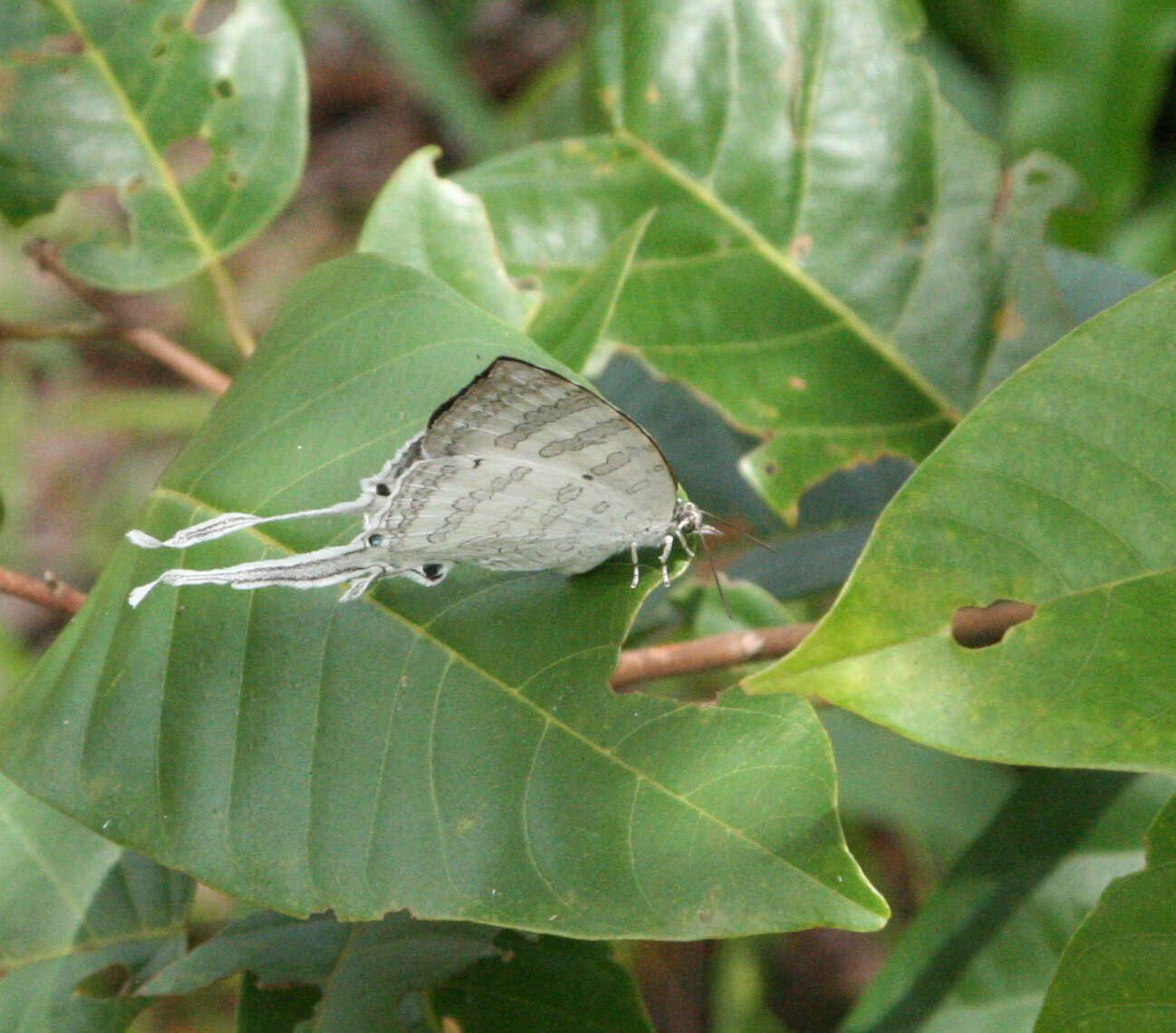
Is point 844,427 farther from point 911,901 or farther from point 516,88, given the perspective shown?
point 516,88

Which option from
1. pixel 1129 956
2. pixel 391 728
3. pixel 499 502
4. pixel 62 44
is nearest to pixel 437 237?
pixel 499 502

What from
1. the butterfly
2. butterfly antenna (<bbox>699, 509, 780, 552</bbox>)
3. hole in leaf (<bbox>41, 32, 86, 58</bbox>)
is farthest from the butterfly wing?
hole in leaf (<bbox>41, 32, 86, 58</bbox>)

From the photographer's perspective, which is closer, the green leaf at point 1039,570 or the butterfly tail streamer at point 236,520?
the green leaf at point 1039,570

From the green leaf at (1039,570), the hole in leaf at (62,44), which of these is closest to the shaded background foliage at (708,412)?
the green leaf at (1039,570)

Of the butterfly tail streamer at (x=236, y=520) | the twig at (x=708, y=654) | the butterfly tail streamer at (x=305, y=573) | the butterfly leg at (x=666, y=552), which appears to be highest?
the butterfly tail streamer at (x=236, y=520)

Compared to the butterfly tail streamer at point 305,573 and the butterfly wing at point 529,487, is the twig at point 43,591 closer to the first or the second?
the butterfly tail streamer at point 305,573

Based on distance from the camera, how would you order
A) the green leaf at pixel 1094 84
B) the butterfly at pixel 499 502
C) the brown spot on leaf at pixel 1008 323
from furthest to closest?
the green leaf at pixel 1094 84 → the brown spot on leaf at pixel 1008 323 → the butterfly at pixel 499 502

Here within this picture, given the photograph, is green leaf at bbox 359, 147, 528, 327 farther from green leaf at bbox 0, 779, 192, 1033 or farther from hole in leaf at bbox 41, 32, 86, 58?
green leaf at bbox 0, 779, 192, 1033

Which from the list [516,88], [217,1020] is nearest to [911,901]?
[217,1020]
